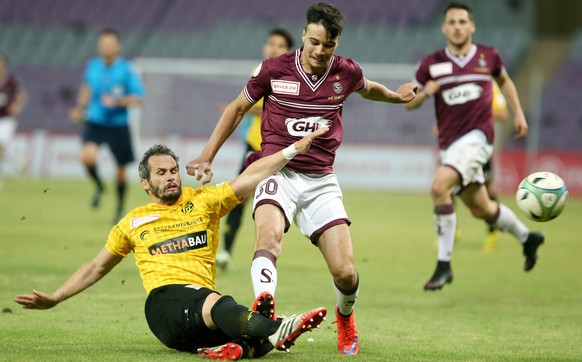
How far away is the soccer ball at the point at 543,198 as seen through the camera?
24.2 feet

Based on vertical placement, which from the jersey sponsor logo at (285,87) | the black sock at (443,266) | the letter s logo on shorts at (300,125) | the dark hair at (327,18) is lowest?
the black sock at (443,266)

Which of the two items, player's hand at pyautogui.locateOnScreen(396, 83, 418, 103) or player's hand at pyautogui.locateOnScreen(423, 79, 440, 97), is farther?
player's hand at pyautogui.locateOnScreen(423, 79, 440, 97)

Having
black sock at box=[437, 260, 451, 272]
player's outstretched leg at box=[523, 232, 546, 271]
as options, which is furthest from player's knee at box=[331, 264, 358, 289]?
player's outstretched leg at box=[523, 232, 546, 271]

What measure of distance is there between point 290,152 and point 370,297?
3.11 metres

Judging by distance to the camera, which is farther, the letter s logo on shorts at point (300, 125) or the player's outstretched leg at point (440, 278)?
the player's outstretched leg at point (440, 278)

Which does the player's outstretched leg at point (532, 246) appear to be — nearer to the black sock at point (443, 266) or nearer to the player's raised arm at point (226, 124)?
the black sock at point (443, 266)

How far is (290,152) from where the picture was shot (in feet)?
18.9

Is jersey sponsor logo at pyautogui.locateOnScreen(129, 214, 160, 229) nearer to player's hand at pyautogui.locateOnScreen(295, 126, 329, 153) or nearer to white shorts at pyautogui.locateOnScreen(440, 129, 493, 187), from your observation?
player's hand at pyautogui.locateOnScreen(295, 126, 329, 153)

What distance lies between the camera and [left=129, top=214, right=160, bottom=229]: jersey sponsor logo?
18.8 ft

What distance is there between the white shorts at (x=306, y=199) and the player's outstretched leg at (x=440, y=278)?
2477 mm

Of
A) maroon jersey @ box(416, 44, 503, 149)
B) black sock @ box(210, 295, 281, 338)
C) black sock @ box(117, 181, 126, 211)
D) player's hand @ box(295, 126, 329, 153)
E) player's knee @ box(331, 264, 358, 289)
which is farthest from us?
black sock @ box(117, 181, 126, 211)

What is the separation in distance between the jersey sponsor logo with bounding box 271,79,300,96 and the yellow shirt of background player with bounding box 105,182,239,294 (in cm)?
77

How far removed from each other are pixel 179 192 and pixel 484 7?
85.3 ft

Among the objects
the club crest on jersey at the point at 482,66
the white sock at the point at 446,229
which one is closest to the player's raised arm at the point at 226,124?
the white sock at the point at 446,229
